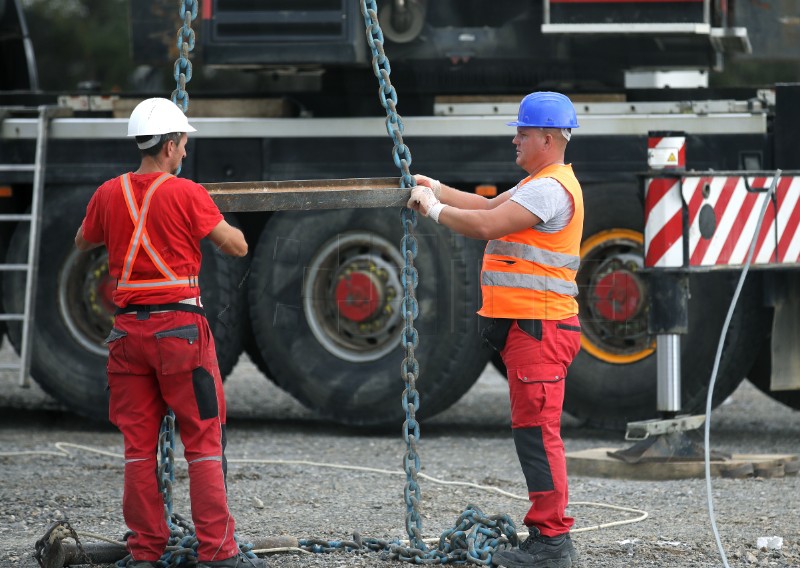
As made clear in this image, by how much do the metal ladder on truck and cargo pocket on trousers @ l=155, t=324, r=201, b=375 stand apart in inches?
180

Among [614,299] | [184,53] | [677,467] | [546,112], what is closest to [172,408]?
[184,53]

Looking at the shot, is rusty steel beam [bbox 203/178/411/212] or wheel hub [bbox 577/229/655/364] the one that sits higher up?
rusty steel beam [bbox 203/178/411/212]

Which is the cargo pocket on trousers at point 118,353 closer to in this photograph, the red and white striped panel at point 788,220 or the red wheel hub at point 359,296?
the red wheel hub at point 359,296

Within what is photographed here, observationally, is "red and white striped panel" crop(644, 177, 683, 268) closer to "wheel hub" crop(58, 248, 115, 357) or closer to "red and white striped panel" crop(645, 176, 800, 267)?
"red and white striped panel" crop(645, 176, 800, 267)

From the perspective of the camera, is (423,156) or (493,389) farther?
(493,389)

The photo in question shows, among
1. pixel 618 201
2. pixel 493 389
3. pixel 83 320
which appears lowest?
pixel 493 389

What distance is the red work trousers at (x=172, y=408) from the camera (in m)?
5.75

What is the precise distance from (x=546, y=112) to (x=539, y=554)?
5.60 ft

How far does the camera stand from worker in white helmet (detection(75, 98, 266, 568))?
574cm

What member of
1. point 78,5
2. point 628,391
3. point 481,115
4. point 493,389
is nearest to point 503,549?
point 628,391

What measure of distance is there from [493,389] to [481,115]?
3.83 m

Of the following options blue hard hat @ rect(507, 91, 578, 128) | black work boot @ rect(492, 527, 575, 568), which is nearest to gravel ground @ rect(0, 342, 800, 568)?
black work boot @ rect(492, 527, 575, 568)

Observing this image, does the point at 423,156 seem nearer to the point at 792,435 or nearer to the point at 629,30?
the point at 629,30

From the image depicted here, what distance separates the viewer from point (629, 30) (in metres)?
9.47
